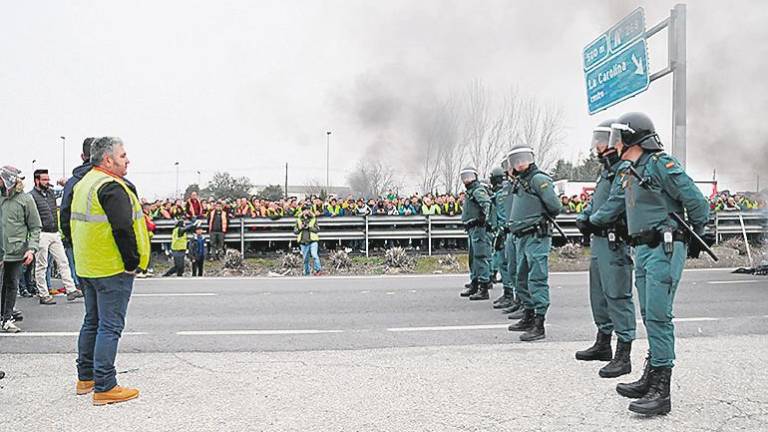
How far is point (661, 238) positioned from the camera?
4031 mm

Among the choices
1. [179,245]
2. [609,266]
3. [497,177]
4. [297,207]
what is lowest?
[179,245]

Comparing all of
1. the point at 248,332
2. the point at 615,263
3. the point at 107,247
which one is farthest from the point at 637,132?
the point at 248,332

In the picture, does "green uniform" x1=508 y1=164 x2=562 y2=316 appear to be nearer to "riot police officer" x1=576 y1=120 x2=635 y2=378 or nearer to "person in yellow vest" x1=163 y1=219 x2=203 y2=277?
"riot police officer" x1=576 y1=120 x2=635 y2=378

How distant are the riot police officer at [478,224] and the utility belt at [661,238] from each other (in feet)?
14.1

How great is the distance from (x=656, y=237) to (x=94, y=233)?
368 cm

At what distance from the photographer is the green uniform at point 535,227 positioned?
6218 millimetres

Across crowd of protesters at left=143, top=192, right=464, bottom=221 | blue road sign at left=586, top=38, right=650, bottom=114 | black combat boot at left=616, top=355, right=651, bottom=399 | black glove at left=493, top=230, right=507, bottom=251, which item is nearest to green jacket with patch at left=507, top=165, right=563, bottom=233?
black glove at left=493, top=230, right=507, bottom=251

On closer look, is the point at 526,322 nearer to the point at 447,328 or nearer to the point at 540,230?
the point at 447,328

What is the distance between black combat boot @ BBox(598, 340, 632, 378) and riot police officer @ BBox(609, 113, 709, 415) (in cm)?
42

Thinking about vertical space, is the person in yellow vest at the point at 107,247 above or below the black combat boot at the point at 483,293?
above

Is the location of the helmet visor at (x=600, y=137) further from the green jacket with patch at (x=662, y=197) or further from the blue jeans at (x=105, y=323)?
the blue jeans at (x=105, y=323)

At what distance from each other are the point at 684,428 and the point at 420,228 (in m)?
13.0

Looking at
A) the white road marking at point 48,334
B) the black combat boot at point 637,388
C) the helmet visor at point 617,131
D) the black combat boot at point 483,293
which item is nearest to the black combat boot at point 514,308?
the black combat boot at point 483,293

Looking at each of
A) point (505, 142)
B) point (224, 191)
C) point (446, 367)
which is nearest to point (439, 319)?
point (446, 367)
